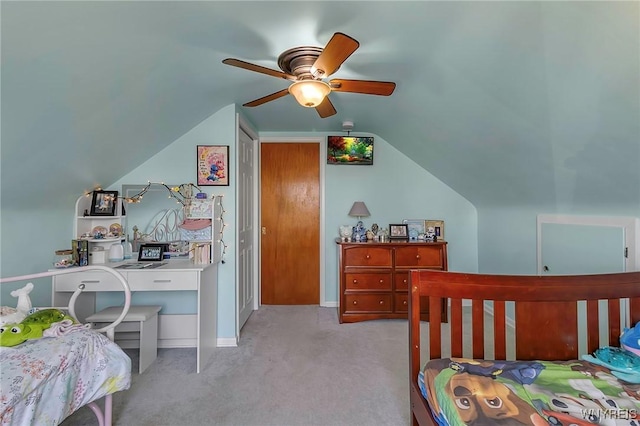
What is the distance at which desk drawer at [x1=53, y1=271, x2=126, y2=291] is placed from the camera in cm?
235

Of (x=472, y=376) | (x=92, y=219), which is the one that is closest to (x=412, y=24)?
(x=472, y=376)

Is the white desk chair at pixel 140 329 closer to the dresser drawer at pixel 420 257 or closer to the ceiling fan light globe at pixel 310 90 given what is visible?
the ceiling fan light globe at pixel 310 90

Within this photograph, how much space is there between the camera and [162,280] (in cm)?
239

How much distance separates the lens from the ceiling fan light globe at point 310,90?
165 cm

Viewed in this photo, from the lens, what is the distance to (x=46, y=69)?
4.95ft

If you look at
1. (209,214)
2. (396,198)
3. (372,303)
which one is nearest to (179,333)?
(209,214)

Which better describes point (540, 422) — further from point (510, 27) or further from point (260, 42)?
point (260, 42)

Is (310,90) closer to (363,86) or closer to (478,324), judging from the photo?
(363,86)

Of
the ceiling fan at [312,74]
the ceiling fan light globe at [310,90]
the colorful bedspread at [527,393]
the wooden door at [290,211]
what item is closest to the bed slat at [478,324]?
the colorful bedspread at [527,393]

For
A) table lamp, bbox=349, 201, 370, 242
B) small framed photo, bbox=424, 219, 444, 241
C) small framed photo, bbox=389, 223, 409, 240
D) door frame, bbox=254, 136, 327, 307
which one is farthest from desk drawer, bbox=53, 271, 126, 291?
small framed photo, bbox=424, 219, 444, 241

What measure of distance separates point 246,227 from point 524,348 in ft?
9.25

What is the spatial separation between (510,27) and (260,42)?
1.36m

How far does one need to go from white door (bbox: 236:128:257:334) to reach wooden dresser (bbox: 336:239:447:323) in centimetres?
111

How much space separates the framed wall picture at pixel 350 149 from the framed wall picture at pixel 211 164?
149 cm
